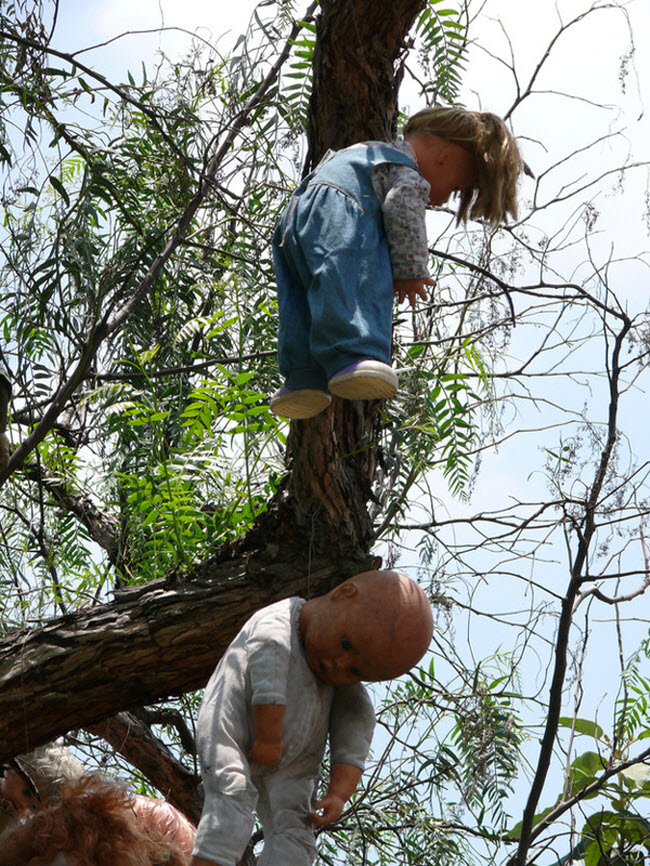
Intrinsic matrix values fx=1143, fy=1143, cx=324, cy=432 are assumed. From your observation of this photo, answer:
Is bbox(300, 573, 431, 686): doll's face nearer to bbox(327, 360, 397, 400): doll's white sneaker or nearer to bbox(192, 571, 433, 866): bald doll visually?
bbox(192, 571, 433, 866): bald doll

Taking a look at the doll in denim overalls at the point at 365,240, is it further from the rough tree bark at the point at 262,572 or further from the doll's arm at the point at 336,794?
the doll's arm at the point at 336,794

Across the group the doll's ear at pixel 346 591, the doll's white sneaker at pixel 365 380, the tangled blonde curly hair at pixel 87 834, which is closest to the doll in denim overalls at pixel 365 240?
the doll's white sneaker at pixel 365 380

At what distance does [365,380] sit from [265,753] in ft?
2.27

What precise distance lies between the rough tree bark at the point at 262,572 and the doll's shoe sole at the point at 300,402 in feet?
1.22

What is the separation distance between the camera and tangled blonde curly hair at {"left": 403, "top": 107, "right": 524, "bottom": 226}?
2.46 metres

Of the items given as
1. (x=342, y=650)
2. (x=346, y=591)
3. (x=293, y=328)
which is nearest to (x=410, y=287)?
(x=293, y=328)

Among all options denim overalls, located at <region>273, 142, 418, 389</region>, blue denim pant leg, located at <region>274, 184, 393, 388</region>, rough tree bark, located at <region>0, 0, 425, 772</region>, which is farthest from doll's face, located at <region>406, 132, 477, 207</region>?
rough tree bark, located at <region>0, 0, 425, 772</region>

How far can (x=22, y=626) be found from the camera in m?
2.86

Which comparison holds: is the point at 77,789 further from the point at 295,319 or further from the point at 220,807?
the point at 295,319

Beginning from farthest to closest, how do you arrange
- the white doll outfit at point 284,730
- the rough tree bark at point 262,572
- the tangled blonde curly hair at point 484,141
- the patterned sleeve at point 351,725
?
the rough tree bark at point 262,572, the tangled blonde curly hair at point 484,141, the patterned sleeve at point 351,725, the white doll outfit at point 284,730

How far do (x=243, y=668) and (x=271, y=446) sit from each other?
1.22 m

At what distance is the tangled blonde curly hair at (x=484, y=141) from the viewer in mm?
2461

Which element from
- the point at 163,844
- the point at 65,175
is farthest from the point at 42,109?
the point at 163,844

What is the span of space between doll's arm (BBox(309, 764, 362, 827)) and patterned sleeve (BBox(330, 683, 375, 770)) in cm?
2
